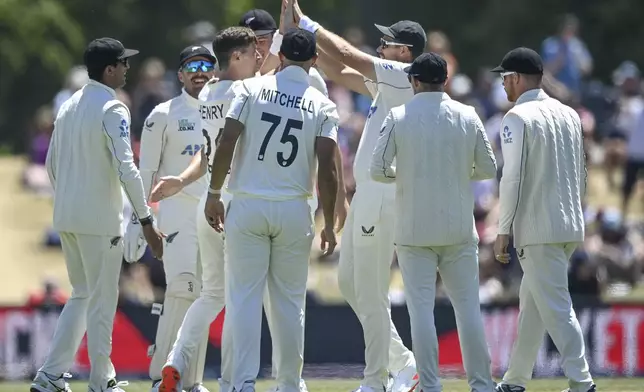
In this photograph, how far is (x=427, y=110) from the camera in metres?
9.87

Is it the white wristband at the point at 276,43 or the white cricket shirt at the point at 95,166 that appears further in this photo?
the white wristband at the point at 276,43

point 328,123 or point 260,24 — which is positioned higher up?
point 260,24

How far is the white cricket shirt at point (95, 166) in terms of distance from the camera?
10.2 metres

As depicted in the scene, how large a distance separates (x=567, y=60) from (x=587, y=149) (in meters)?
2.09

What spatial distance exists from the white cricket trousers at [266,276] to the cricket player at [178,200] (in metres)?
0.91

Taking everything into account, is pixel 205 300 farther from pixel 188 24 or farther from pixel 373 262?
pixel 188 24

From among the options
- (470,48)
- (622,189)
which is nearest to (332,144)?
(622,189)

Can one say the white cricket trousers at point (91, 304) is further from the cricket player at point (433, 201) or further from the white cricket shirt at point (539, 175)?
the white cricket shirt at point (539, 175)

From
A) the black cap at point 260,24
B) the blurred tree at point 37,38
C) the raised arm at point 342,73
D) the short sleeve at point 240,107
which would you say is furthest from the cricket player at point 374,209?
the blurred tree at point 37,38

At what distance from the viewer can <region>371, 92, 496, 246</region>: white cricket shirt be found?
9.83 metres

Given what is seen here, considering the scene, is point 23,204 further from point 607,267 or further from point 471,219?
point 471,219

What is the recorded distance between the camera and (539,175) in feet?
33.3

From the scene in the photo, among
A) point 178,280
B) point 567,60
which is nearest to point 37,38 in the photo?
point 567,60

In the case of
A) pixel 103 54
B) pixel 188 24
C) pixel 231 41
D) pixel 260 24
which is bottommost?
pixel 103 54
